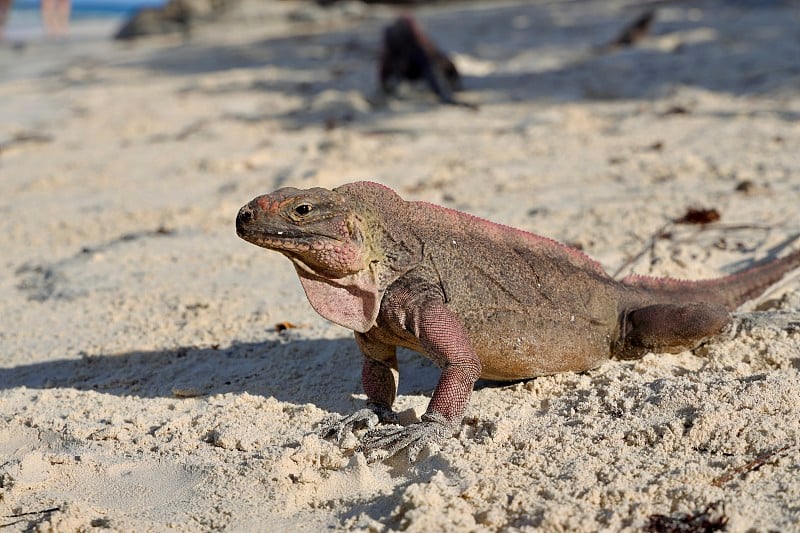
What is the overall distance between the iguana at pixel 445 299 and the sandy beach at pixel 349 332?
0.43 ft

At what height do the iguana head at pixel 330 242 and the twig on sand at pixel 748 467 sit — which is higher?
the iguana head at pixel 330 242

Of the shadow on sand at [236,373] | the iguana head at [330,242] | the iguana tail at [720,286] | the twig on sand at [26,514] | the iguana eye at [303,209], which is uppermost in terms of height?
the iguana eye at [303,209]

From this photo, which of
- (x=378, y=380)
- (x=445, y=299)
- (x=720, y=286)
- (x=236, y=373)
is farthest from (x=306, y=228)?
(x=720, y=286)

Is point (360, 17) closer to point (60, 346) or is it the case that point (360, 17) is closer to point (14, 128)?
point (14, 128)

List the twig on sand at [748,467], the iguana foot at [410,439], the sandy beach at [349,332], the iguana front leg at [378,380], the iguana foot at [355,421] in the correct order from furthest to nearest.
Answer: the iguana front leg at [378,380] < the iguana foot at [355,421] < the iguana foot at [410,439] < the sandy beach at [349,332] < the twig on sand at [748,467]

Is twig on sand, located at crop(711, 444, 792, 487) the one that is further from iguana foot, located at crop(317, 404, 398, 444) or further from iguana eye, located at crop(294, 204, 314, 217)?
iguana eye, located at crop(294, 204, 314, 217)

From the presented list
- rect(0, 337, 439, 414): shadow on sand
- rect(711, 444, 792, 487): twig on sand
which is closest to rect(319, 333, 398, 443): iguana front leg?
rect(0, 337, 439, 414): shadow on sand

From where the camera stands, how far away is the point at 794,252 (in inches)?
183

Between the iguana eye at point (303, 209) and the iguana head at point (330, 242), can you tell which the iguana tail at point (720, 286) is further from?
the iguana eye at point (303, 209)

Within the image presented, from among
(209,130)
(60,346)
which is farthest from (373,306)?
(209,130)

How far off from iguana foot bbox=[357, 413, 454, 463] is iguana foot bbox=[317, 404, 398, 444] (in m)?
0.13

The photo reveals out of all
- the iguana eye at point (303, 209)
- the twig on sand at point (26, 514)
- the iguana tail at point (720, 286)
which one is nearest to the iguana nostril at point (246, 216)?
the iguana eye at point (303, 209)

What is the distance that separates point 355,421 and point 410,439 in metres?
0.35

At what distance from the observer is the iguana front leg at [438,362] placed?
3357 millimetres
